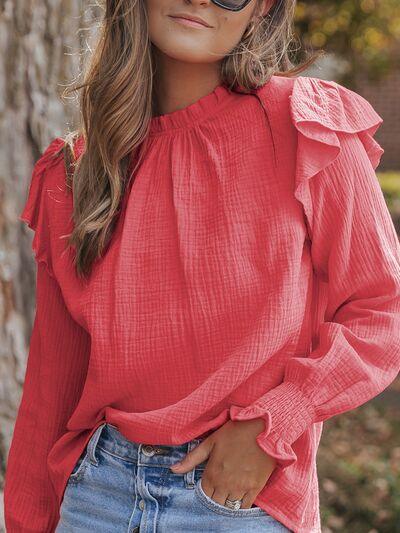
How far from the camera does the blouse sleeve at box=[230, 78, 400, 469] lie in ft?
6.51

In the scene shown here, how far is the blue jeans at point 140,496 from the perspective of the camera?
6.59 feet

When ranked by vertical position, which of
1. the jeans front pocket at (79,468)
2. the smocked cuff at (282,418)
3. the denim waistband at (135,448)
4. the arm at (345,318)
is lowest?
the jeans front pocket at (79,468)

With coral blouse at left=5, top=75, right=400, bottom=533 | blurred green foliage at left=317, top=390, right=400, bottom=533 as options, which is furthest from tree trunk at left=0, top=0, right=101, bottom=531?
blurred green foliage at left=317, top=390, right=400, bottom=533

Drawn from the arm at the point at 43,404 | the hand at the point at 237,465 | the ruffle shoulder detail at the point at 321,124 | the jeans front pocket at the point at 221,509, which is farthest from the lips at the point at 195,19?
the jeans front pocket at the point at 221,509

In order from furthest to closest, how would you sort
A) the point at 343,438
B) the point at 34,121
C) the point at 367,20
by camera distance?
1. the point at 367,20
2. the point at 343,438
3. the point at 34,121

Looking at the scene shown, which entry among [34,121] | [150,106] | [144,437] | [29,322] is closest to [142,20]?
[150,106]

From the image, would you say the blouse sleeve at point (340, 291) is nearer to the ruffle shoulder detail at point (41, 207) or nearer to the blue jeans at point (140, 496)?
A: the blue jeans at point (140, 496)

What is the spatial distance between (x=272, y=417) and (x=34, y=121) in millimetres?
1813

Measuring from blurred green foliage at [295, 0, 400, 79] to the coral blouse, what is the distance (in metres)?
5.72

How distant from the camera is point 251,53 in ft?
7.23

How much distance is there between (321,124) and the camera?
2.05m

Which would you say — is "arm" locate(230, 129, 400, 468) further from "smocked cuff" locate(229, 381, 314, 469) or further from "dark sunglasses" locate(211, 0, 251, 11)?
"dark sunglasses" locate(211, 0, 251, 11)

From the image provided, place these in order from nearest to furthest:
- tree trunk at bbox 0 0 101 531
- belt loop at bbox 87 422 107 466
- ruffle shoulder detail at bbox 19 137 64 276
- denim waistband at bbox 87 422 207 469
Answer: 1. denim waistband at bbox 87 422 207 469
2. belt loop at bbox 87 422 107 466
3. ruffle shoulder detail at bbox 19 137 64 276
4. tree trunk at bbox 0 0 101 531

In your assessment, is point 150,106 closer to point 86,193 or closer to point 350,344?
point 86,193
